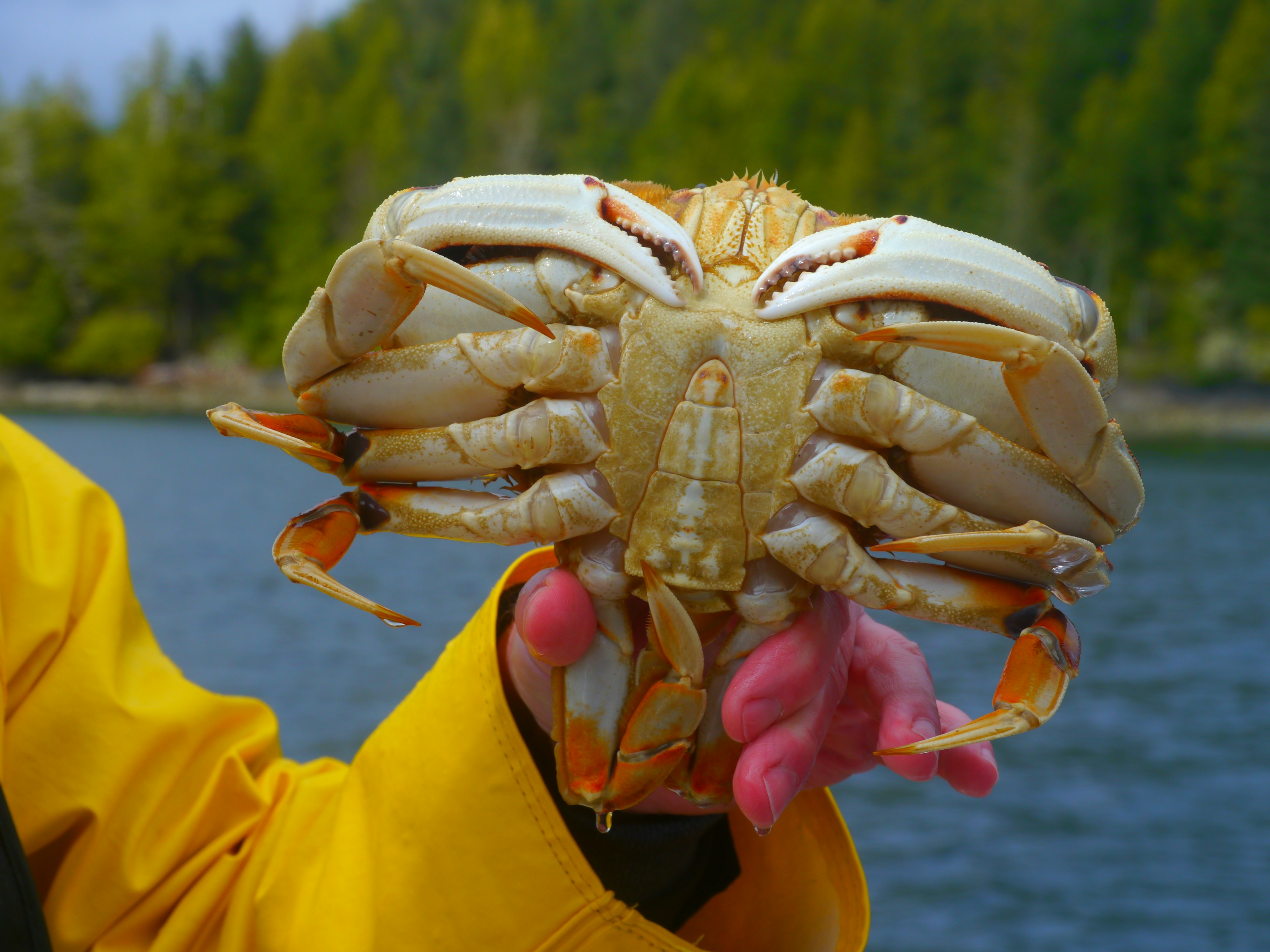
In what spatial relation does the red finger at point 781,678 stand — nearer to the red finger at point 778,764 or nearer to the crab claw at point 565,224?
the red finger at point 778,764

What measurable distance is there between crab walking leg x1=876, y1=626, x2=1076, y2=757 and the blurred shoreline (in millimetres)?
38237

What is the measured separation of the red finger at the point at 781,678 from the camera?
158cm

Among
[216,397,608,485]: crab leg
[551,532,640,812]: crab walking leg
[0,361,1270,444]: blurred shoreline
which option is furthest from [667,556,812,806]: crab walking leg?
[0,361,1270,444]: blurred shoreline

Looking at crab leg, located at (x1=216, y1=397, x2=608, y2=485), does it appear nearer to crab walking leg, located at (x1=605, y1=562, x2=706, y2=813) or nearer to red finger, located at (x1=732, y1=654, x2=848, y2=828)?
crab walking leg, located at (x1=605, y1=562, x2=706, y2=813)

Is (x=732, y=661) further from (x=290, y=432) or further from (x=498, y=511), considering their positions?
(x=290, y=432)

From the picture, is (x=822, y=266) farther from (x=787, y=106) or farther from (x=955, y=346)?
(x=787, y=106)

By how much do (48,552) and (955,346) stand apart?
1479 mm

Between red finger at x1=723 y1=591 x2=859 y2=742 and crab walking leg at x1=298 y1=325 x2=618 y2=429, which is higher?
crab walking leg at x1=298 y1=325 x2=618 y2=429

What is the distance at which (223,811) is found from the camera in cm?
191

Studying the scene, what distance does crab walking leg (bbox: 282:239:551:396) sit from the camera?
1.58 metres

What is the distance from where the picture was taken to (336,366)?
1786mm

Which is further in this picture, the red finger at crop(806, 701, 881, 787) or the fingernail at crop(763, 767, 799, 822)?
the red finger at crop(806, 701, 881, 787)

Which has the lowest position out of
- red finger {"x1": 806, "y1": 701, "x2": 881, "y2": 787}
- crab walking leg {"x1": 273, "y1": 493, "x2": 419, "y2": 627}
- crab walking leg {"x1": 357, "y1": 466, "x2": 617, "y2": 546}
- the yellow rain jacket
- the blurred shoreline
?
the blurred shoreline

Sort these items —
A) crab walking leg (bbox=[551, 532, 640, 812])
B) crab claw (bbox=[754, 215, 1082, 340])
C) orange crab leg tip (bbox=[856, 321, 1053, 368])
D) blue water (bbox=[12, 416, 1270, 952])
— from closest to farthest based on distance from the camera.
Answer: orange crab leg tip (bbox=[856, 321, 1053, 368])
crab claw (bbox=[754, 215, 1082, 340])
crab walking leg (bbox=[551, 532, 640, 812])
blue water (bbox=[12, 416, 1270, 952])
